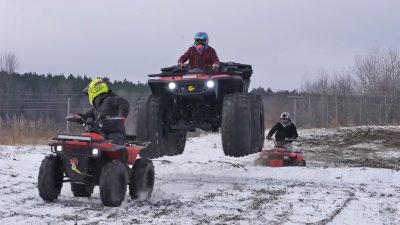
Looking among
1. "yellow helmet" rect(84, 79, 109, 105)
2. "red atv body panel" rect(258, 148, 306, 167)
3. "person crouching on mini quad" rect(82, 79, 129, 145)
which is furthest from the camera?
"red atv body panel" rect(258, 148, 306, 167)

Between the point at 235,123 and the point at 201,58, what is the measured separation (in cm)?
211

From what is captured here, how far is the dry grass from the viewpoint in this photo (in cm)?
1880

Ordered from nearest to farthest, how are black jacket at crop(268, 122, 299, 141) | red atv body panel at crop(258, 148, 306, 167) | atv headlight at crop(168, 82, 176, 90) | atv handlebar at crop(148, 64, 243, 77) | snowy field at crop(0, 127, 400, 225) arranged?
snowy field at crop(0, 127, 400, 225) → atv handlebar at crop(148, 64, 243, 77) → atv headlight at crop(168, 82, 176, 90) → red atv body panel at crop(258, 148, 306, 167) → black jacket at crop(268, 122, 299, 141)

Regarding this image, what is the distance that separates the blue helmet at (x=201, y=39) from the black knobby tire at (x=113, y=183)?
3.95m

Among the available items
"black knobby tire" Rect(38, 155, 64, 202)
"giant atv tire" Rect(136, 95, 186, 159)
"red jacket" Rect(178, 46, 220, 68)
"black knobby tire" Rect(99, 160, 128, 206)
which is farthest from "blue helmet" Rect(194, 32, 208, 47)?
"black knobby tire" Rect(38, 155, 64, 202)

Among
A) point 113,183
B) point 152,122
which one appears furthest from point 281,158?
point 113,183

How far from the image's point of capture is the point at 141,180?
25.8 ft

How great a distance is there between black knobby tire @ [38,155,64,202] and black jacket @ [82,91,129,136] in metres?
0.88

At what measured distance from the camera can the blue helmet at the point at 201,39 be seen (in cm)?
1035

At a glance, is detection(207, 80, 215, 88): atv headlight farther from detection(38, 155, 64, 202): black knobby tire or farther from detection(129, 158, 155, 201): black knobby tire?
detection(38, 155, 64, 202): black knobby tire

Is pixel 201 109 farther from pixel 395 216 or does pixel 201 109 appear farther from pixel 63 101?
pixel 63 101

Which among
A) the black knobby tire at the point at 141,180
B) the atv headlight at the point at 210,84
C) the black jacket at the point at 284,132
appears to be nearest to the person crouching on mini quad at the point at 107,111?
the black knobby tire at the point at 141,180

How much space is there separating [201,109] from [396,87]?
126ft

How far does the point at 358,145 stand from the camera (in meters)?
21.2
